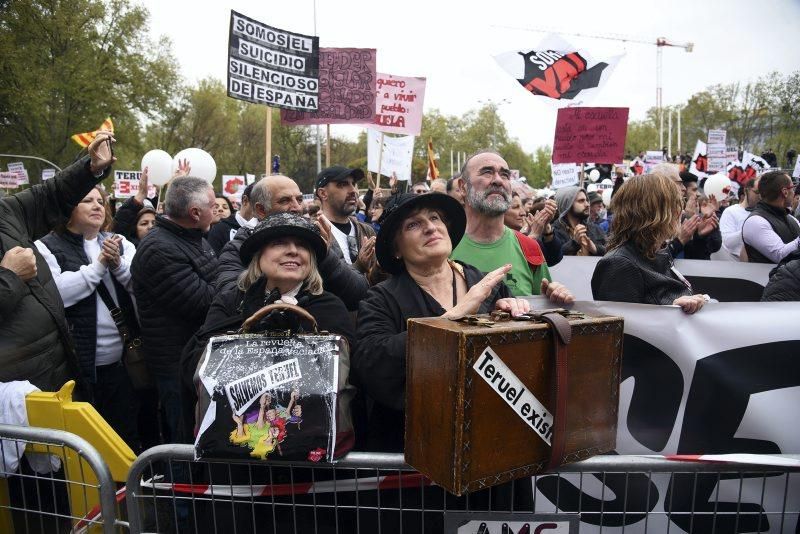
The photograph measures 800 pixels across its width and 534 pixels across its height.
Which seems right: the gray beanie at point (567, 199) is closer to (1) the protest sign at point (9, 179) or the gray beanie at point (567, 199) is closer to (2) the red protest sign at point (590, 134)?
(2) the red protest sign at point (590, 134)

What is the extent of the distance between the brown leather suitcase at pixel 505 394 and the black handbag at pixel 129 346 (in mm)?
2582

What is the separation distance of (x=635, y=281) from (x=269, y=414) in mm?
1909

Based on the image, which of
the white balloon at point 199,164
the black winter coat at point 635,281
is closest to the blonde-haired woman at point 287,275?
the black winter coat at point 635,281

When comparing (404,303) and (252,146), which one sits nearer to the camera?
(404,303)

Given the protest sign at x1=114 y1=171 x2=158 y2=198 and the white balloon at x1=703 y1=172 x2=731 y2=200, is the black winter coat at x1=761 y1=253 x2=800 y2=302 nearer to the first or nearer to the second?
the white balloon at x1=703 y1=172 x2=731 y2=200

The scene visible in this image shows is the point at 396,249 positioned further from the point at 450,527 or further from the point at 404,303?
the point at 450,527

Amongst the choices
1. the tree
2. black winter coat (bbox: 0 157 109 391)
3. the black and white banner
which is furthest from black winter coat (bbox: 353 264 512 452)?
the tree

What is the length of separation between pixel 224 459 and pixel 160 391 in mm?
2128

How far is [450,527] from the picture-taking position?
1.86 m

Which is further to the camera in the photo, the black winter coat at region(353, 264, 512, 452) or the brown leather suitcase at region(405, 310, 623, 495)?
the black winter coat at region(353, 264, 512, 452)

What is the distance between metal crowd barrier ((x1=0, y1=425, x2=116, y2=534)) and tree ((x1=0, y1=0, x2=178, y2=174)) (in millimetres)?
29928

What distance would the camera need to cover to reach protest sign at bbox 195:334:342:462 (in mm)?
1814

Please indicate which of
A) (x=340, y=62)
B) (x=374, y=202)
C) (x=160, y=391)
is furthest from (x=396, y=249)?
(x=374, y=202)

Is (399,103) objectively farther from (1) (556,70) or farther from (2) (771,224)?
(2) (771,224)
